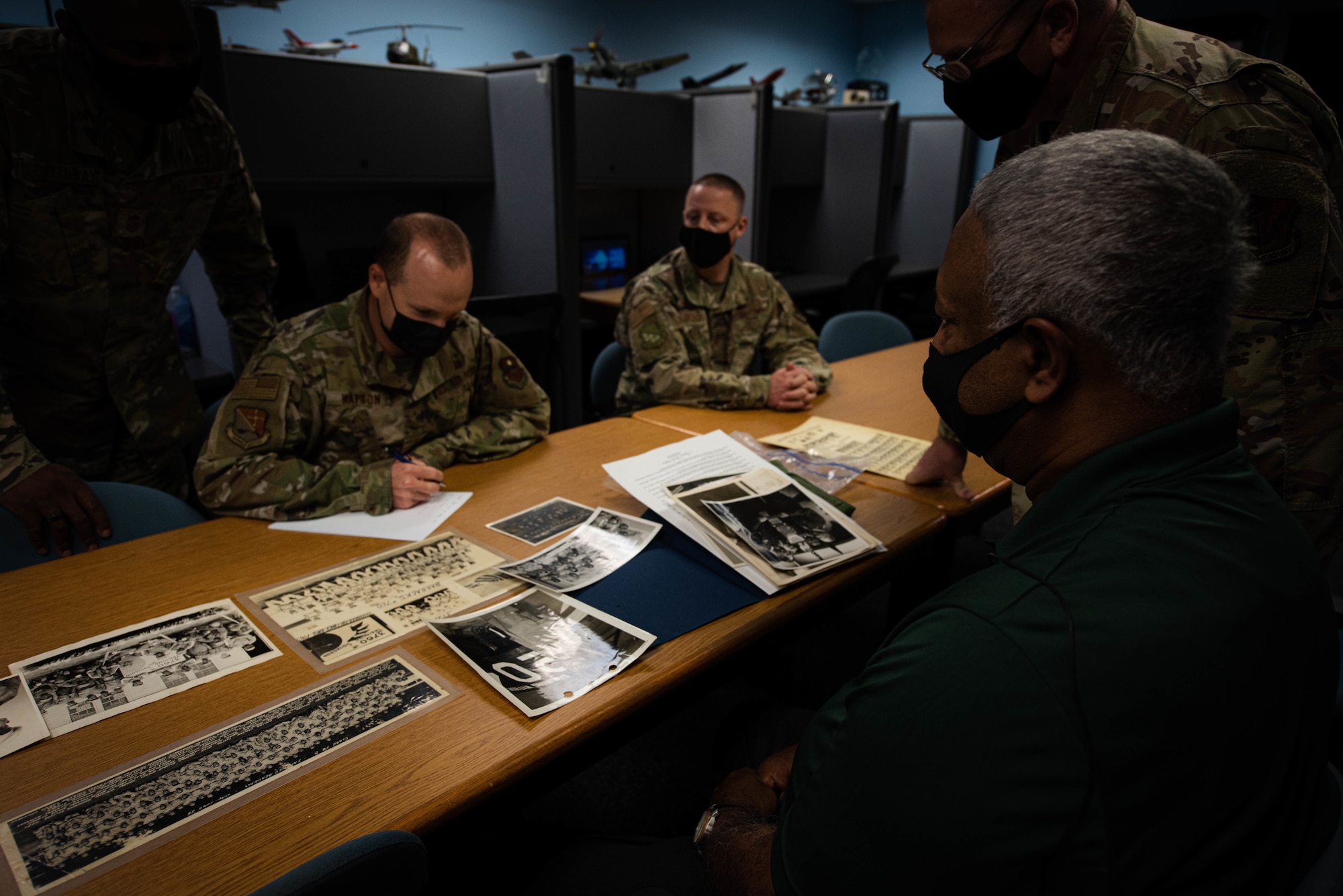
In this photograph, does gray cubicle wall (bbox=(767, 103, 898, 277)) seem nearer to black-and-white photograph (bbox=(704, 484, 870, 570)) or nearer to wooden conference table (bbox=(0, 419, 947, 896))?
black-and-white photograph (bbox=(704, 484, 870, 570))

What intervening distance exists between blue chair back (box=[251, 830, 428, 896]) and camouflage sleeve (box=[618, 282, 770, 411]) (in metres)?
1.55

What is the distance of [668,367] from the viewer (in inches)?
84.6

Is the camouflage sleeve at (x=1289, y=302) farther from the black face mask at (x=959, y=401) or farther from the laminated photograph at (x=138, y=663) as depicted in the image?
the laminated photograph at (x=138, y=663)

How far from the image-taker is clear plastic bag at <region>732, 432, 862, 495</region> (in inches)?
61.2

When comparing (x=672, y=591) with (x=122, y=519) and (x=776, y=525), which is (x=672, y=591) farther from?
(x=122, y=519)

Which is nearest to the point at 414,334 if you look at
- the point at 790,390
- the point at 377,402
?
the point at 377,402

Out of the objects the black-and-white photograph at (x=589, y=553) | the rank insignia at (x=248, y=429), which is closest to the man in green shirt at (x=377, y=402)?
the rank insignia at (x=248, y=429)

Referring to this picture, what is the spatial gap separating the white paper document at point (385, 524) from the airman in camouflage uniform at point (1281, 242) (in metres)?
1.25

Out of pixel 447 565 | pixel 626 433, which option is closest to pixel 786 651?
pixel 626 433

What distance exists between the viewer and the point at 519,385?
185cm

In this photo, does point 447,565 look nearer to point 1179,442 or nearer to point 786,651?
point 1179,442

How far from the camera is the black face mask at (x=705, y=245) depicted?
92.4 inches

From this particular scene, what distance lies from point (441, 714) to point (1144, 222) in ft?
2.80

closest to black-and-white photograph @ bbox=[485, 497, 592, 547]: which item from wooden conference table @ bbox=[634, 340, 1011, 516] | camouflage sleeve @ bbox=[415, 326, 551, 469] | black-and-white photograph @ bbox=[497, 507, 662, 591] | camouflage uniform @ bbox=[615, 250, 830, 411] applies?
black-and-white photograph @ bbox=[497, 507, 662, 591]
